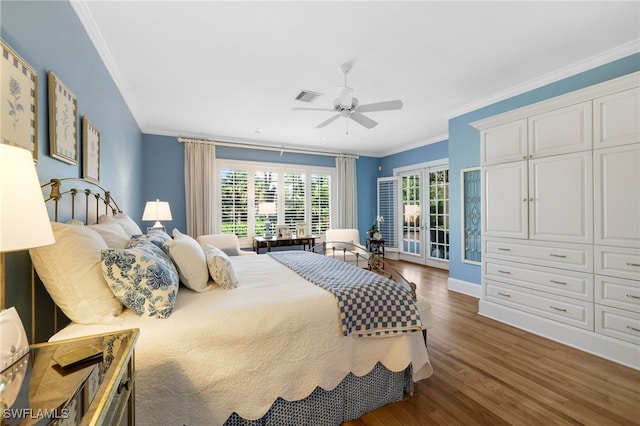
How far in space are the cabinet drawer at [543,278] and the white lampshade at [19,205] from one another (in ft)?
12.2

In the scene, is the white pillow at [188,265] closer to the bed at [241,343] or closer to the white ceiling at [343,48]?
the bed at [241,343]

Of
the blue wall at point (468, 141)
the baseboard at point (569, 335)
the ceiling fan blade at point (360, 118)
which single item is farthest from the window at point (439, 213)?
the ceiling fan blade at point (360, 118)

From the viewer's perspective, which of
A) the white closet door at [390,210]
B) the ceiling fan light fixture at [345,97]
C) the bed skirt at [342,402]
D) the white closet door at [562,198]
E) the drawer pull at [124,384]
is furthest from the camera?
the white closet door at [390,210]

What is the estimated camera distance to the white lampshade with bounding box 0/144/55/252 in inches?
30.0

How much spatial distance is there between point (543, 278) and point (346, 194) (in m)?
4.43

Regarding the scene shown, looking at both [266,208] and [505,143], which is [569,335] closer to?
[505,143]

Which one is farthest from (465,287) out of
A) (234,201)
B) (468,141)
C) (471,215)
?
(234,201)

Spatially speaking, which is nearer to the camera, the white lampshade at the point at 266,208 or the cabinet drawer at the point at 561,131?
the cabinet drawer at the point at 561,131

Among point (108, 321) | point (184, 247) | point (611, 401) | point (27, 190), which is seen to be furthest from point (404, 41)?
point (611, 401)

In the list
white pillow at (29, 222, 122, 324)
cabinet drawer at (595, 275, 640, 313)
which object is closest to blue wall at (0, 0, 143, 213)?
white pillow at (29, 222, 122, 324)

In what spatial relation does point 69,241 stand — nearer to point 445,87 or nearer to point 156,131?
point 445,87

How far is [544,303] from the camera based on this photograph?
285 cm

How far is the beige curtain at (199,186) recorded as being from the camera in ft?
17.2

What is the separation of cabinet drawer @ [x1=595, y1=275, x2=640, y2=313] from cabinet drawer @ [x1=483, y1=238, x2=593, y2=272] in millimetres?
143
